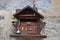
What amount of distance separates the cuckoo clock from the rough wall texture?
0.54 feet

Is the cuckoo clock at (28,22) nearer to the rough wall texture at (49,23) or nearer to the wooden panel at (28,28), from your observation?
the wooden panel at (28,28)

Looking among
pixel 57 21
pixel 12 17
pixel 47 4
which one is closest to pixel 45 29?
pixel 57 21

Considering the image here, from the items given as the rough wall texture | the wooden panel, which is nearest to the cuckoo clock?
the wooden panel

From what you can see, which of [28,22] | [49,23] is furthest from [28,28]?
[49,23]

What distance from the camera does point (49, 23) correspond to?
6.68ft

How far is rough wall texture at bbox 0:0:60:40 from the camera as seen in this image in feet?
6.60

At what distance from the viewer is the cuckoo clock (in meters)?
1.85

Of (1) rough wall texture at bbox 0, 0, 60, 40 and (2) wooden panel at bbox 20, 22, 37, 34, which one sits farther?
(1) rough wall texture at bbox 0, 0, 60, 40

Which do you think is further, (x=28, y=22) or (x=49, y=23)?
(x=49, y=23)

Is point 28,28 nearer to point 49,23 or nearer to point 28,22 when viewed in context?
point 28,22

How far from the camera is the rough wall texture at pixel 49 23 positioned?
2012 millimetres

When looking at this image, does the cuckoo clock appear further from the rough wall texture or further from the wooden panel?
the rough wall texture

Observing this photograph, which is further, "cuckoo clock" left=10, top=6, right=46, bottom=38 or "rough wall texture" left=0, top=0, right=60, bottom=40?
"rough wall texture" left=0, top=0, right=60, bottom=40

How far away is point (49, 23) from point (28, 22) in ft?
1.09
